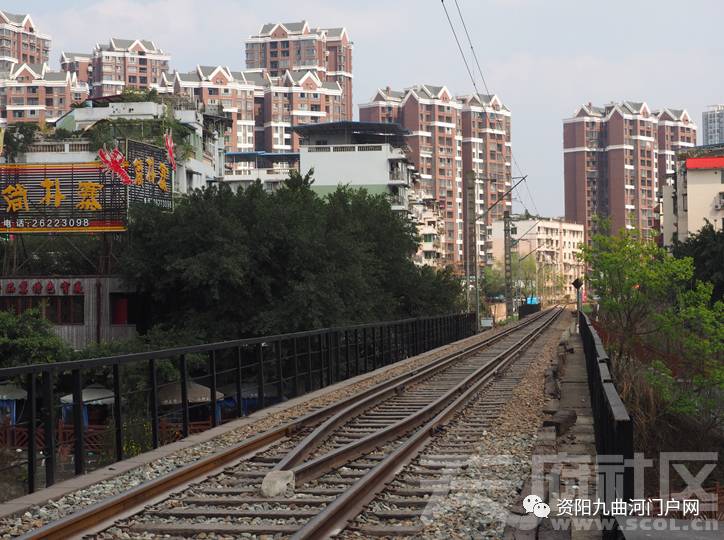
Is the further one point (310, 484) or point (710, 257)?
point (710, 257)

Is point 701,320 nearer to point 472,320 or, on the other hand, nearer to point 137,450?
point 137,450

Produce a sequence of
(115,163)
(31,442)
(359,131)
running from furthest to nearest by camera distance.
→ 1. (359,131)
2. (115,163)
3. (31,442)

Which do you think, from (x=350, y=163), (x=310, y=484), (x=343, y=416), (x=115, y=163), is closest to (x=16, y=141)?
(x=115, y=163)

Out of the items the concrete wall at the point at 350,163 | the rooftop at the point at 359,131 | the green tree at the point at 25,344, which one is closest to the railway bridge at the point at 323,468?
the green tree at the point at 25,344

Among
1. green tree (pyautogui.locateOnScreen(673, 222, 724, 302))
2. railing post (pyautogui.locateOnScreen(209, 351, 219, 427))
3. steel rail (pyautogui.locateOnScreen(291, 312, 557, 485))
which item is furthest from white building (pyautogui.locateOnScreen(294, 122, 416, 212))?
railing post (pyautogui.locateOnScreen(209, 351, 219, 427))

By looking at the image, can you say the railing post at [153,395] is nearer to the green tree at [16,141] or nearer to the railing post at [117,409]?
the railing post at [117,409]

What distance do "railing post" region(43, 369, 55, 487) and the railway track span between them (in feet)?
4.05

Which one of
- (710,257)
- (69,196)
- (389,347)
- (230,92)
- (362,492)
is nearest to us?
(362,492)

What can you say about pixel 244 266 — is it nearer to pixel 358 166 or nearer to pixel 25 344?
pixel 25 344

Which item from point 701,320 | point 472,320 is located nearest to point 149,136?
point 472,320

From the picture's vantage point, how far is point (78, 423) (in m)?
10.5

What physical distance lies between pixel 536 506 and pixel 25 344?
37.1 metres

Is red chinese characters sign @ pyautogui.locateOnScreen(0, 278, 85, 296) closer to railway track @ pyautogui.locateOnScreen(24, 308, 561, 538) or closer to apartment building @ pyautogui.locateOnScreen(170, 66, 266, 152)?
railway track @ pyautogui.locateOnScreen(24, 308, 561, 538)

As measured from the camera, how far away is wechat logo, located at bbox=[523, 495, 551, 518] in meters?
8.45
